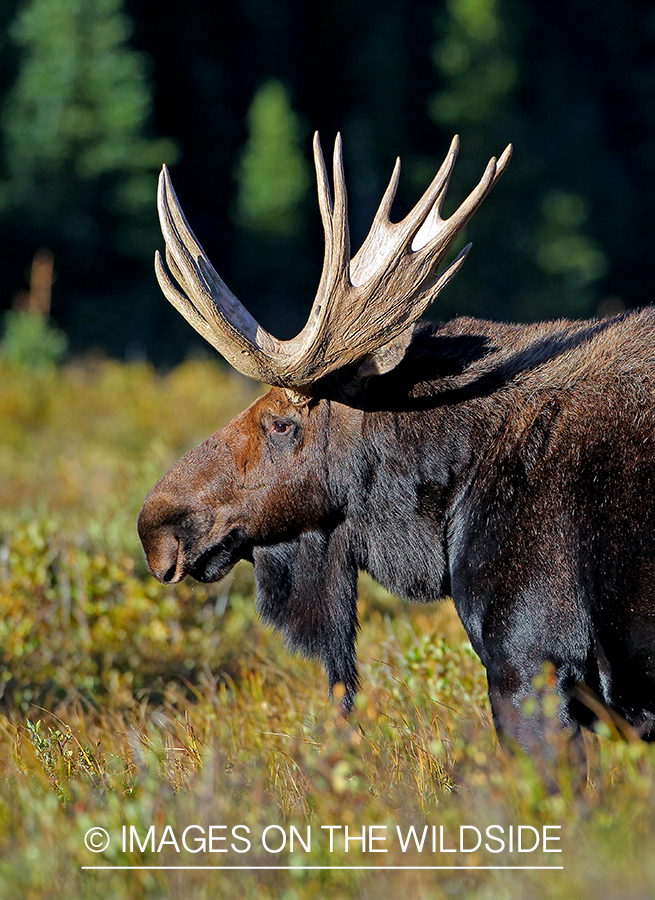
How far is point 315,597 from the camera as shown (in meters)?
4.04

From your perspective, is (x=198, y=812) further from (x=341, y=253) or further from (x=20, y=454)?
(x=20, y=454)

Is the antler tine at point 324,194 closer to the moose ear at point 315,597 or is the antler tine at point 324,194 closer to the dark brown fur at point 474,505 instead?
the dark brown fur at point 474,505

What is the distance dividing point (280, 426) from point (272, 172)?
2950cm

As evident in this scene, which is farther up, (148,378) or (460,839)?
(148,378)

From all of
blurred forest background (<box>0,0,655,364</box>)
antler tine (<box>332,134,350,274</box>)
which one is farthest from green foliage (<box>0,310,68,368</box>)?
antler tine (<box>332,134,350,274</box>)

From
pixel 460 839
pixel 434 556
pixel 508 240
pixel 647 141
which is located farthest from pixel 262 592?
pixel 647 141

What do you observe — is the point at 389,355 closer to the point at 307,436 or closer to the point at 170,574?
the point at 307,436

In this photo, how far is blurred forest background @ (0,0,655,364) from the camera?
2889cm

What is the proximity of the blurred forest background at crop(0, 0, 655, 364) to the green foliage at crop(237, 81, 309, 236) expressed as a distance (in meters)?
0.07

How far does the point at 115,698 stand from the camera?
5.42 meters

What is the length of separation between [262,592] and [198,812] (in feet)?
4.04

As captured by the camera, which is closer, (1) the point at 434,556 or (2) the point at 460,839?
(2) the point at 460,839

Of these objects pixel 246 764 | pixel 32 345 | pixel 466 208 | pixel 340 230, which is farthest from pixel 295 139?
pixel 246 764

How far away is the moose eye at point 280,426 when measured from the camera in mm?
3945
